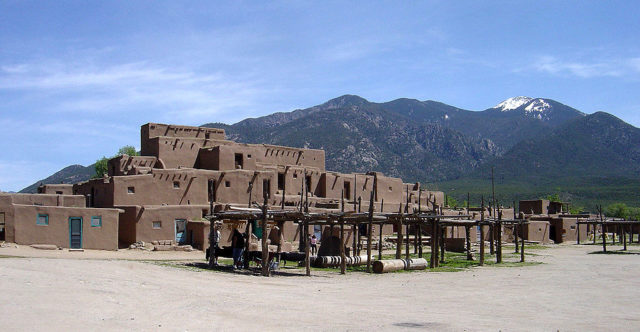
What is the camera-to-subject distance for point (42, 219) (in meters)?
29.1

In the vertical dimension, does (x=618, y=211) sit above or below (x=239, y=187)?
below

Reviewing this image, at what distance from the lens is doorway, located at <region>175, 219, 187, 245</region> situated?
114 feet

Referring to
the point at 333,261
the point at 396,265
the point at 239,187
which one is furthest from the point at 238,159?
the point at 396,265

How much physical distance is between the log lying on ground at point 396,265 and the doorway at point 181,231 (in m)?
12.7

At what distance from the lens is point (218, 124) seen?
149 m

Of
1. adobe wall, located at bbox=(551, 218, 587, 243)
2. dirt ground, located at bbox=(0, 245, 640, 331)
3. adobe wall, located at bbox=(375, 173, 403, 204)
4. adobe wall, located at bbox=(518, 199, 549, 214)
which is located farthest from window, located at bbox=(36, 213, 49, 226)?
adobe wall, located at bbox=(518, 199, 549, 214)

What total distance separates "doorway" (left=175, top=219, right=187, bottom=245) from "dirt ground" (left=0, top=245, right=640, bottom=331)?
10.9m

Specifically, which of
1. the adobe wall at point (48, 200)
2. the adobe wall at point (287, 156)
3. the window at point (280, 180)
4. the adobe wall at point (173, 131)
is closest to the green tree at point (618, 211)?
the adobe wall at point (287, 156)

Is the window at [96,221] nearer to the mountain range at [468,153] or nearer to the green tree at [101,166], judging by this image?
the green tree at [101,166]

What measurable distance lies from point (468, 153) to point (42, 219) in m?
147

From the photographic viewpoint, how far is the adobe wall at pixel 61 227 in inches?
1117

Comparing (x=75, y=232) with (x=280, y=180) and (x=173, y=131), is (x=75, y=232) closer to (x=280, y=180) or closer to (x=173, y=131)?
(x=173, y=131)

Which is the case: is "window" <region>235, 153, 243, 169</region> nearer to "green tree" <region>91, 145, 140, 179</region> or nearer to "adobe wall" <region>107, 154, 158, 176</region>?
"adobe wall" <region>107, 154, 158, 176</region>

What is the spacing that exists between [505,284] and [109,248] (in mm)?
18956
